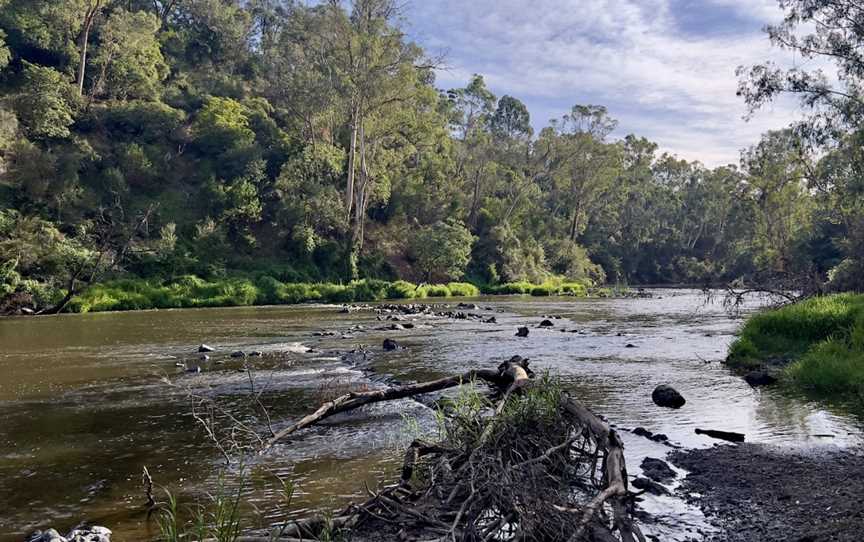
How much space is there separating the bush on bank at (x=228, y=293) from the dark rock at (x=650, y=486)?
1369 inches

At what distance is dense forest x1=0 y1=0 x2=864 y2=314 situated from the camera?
40062 millimetres

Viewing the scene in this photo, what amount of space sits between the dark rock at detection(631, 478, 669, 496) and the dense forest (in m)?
16.7

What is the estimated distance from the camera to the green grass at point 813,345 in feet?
40.2

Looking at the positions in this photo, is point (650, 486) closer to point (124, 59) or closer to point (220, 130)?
point (220, 130)

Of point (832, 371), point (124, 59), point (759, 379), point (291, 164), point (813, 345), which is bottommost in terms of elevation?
point (759, 379)

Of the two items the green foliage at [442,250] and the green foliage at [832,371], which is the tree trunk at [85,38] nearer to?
the green foliage at [442,250]

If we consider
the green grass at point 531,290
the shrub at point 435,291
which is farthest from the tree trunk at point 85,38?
the green grass at point 531,290

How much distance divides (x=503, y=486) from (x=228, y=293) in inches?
1562

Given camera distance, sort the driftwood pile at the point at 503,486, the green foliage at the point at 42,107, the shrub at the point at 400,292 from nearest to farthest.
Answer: the driftwood pile at the point at 503,486, the green foliage at the point at 42,107, the shrub at the point at 400,292

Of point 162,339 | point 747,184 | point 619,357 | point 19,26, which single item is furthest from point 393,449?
point 747,184

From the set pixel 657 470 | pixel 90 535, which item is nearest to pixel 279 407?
pixel 90 535

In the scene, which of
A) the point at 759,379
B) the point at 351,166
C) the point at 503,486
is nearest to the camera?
the point at 503,486

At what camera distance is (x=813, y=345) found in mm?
14805

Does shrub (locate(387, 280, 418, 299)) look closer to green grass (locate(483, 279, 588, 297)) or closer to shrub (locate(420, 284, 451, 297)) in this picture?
shrub (locate(420, 284, 451, 297))
